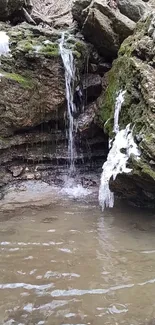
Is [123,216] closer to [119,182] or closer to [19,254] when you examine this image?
[119,182]

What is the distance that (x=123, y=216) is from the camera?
564 cm

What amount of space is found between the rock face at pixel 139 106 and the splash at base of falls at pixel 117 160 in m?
0.10

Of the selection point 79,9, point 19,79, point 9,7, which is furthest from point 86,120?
point 9,7

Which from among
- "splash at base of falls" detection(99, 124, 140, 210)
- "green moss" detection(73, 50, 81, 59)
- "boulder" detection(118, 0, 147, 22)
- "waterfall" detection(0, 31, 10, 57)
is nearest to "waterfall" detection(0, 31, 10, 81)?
"waterfall" detection(0, 31, 10, 57)

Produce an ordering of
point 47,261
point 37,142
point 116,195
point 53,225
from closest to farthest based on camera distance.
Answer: point 47,261
point 53,225
point 116,195
point 37,142

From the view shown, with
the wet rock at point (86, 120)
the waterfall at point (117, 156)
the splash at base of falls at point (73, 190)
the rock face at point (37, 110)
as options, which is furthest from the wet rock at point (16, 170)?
the waterfall at point (117, 156)

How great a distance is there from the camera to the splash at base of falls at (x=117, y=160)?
5.39 metres

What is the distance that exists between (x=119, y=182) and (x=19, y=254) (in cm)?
196

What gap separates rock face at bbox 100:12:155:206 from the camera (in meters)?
5.04

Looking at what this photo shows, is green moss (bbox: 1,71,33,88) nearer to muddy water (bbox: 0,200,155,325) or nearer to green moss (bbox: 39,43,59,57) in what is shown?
Answer: green moss (bbox: 39,43,59,57)

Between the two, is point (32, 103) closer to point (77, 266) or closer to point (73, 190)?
point (73, 190)

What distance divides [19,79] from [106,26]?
1980 mm

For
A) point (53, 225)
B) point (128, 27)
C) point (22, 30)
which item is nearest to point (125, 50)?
point (128, 27)

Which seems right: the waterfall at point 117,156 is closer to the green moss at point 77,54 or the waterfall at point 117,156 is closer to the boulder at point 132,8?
the green moss at point 77,54
